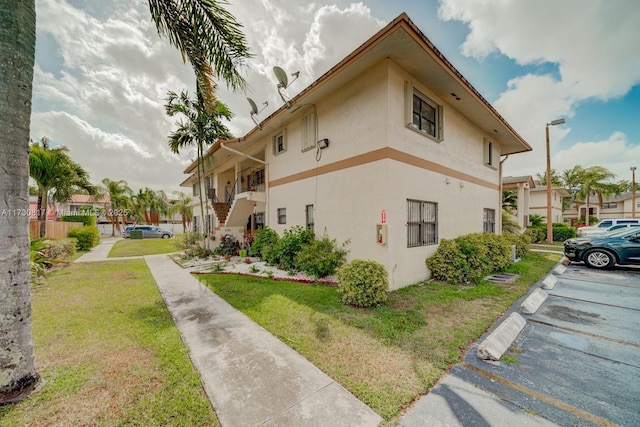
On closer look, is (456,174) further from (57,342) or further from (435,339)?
(57,342)

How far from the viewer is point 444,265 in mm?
7637

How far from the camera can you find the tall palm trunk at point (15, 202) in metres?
2.53

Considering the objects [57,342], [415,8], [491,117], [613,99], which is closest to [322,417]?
[57,342]

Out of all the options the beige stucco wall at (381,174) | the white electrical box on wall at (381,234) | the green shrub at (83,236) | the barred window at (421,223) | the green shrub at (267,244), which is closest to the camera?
the white electrical box on wall at (381,234)

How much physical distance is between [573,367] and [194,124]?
15.4 metres

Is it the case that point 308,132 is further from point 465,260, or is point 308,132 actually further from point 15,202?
point 15,202

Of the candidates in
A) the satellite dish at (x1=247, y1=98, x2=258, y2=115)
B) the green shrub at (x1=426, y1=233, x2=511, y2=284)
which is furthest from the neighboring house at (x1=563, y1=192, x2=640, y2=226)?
the satellite dish at (x1=247, y1=98, x2=258, y2=115)

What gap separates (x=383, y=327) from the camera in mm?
4367

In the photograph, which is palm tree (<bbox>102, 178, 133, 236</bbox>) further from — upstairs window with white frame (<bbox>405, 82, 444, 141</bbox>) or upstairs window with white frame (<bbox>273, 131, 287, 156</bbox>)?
upstairs window with white frame (<bbox>405, 82, 444, 141</bbox>)

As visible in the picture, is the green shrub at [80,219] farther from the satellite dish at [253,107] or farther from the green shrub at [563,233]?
the green shrub at [563,233]

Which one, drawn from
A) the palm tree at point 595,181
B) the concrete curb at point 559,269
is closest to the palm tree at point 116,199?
the concrete curb at point 559,269

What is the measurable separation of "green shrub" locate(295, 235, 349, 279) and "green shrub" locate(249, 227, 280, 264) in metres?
2.19

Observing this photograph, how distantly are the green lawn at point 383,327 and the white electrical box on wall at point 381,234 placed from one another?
55.4 inches

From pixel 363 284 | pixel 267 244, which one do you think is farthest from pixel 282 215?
pixel 363 284
